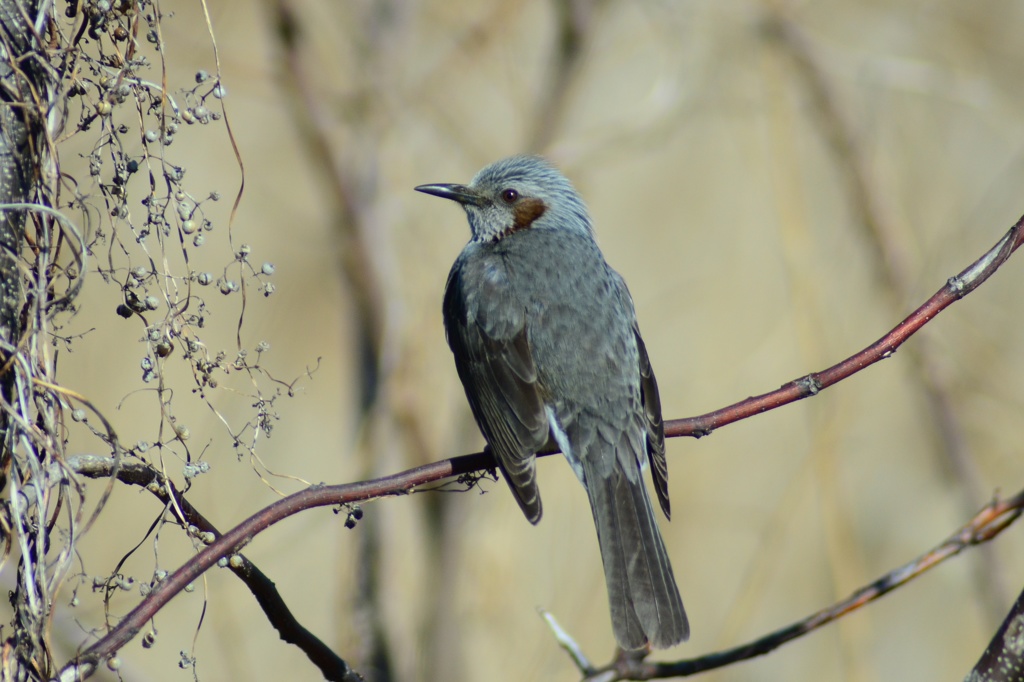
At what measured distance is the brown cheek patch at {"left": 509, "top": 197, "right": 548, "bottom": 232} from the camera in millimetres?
5004

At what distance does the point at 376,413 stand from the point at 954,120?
22.6 ft

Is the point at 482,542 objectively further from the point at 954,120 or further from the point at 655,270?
the point at 954,120

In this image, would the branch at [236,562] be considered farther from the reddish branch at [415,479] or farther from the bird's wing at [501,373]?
the bird's wing at [501,373]

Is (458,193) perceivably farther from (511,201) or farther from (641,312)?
(641,312)

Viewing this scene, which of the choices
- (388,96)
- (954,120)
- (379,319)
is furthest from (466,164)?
(954,120)

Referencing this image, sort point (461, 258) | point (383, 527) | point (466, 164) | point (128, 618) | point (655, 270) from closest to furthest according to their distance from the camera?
point (128, 618) < point (461, 258) < point (383, 527) < point (466, 164) < point (655, 270)

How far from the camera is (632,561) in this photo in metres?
3.72

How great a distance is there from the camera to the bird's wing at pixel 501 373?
4012 mm

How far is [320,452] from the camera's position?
1045 cm

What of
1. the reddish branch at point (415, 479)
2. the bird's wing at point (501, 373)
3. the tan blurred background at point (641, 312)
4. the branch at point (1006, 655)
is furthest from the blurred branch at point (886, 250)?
the branch at point (1006, 655)

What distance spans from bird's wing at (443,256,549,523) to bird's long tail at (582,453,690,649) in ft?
0.89

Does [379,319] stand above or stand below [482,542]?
above

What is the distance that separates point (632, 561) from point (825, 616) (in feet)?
3.46

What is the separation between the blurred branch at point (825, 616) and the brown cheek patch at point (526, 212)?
2570mm
